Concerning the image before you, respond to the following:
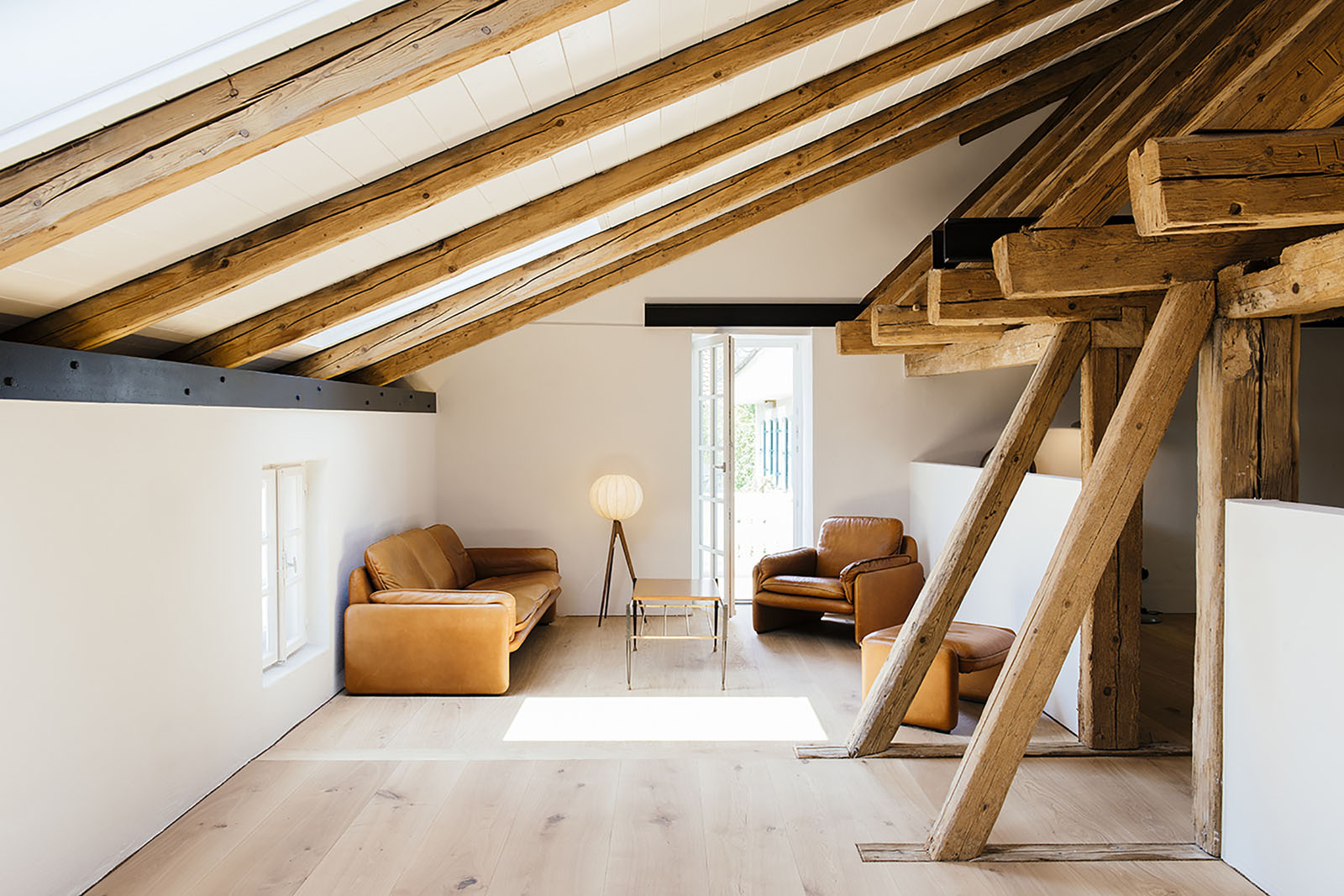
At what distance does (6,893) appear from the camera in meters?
2.54

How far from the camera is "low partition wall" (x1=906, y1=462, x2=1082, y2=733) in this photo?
15.1 feet

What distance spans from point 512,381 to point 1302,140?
5887 mm

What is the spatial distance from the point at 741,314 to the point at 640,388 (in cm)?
103

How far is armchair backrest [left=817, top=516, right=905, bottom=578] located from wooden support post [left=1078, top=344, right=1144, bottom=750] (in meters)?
2.69

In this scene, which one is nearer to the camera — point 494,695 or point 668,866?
point 668,866

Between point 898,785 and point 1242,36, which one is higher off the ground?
point 1242,36

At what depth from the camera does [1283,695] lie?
2848mm

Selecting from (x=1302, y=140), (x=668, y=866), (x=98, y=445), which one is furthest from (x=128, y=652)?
(x=1302, y=140)

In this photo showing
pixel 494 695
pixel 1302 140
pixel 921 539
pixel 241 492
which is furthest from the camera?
pixel 921 539

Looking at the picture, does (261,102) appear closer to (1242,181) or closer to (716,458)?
(1242,181)

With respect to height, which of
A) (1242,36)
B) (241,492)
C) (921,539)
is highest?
(1242,36)

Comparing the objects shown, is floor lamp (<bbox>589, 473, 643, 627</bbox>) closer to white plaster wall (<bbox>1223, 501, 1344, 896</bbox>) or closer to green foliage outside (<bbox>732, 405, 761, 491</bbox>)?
green foliage outside (<bbox>732, 405, 761, 491</bbox>)

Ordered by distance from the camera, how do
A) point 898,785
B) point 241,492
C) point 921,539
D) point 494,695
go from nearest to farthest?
1. point 898,785
2. point 241,492
3. point 494,695
4. point 921,539

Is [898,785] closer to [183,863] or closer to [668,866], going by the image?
[668,866]
